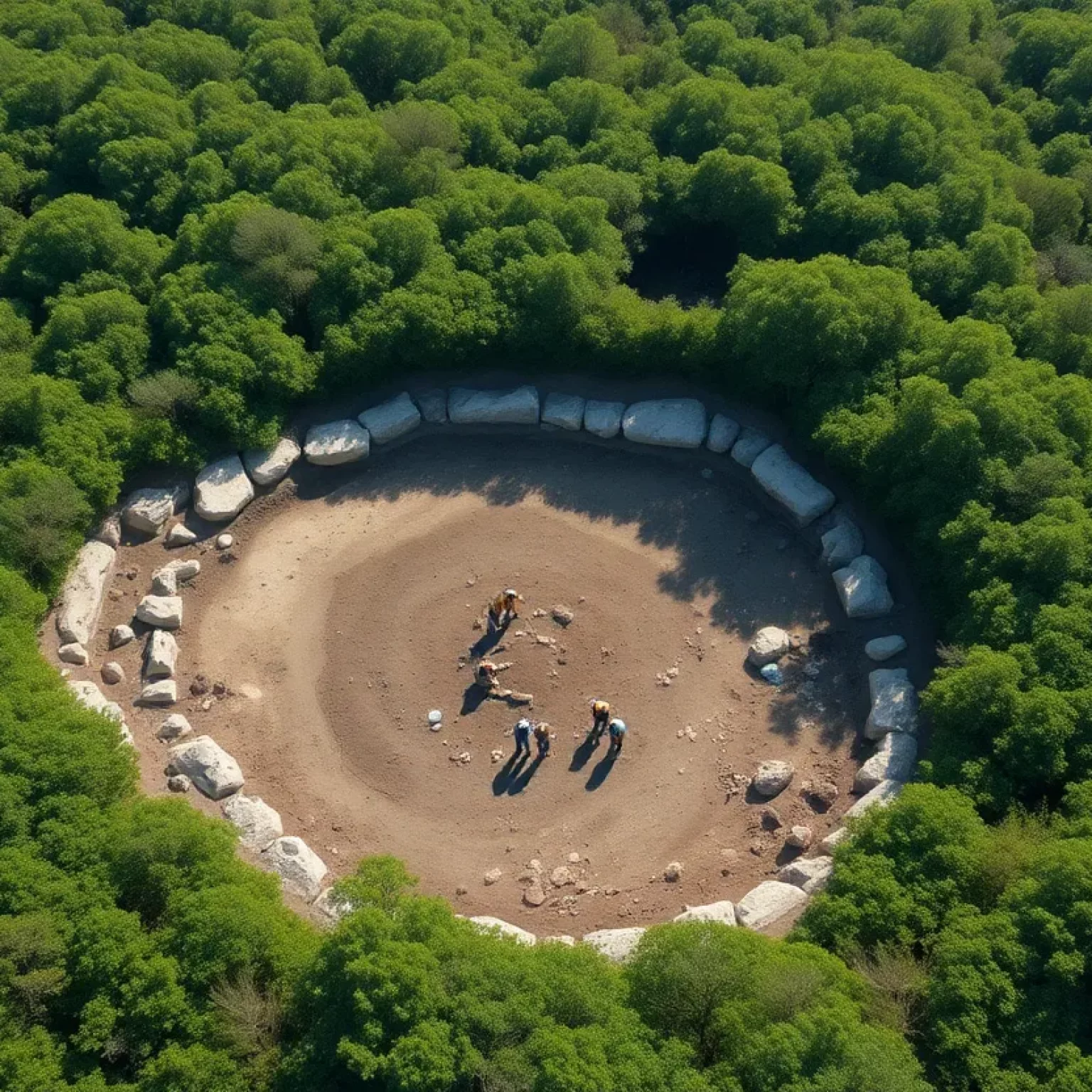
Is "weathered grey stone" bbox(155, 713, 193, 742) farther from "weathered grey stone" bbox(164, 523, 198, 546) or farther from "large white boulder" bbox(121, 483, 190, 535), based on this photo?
"large white boulder" bbox(121, 483, 190, 535)

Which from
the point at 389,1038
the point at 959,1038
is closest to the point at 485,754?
the point at 389,1038

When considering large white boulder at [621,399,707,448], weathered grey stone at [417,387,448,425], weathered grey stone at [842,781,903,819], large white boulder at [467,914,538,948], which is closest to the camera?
large white boulder at [467,914,538,948]

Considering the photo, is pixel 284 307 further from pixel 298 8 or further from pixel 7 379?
pixel 298 8

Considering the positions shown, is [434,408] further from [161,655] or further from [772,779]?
[772,779]

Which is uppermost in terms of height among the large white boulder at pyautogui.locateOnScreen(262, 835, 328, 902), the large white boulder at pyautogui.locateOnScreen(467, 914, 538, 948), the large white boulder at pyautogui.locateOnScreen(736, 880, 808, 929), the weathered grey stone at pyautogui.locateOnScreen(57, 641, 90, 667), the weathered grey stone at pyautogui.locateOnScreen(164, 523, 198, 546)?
the large white boulder at pyautogui.locateOnScreen(736, 880, 808, 929)

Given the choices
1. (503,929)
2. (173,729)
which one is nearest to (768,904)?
(503,929)

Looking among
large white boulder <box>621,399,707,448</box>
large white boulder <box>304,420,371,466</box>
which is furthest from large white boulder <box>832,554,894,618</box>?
large white boulder <box>304,420,371,466</box>

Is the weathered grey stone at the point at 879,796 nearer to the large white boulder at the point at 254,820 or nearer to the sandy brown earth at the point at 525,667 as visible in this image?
the sandy brown earth at the point at 525,667
